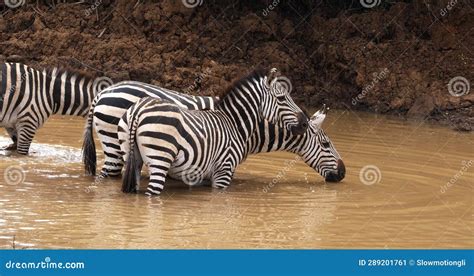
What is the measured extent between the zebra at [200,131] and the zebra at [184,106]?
0.23 m

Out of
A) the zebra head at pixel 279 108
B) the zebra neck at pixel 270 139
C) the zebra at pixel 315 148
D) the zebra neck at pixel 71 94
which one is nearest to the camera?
the zebra head at pixel 279 108

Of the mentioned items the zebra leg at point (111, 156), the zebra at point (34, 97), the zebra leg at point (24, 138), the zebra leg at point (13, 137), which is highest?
the zebra leg at point (111, 156)

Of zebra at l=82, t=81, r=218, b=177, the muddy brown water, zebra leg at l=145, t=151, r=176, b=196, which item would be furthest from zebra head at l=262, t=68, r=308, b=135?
zebra leg at l=145, t=151, r=176, b=196

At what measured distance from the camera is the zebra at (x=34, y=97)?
1288cm

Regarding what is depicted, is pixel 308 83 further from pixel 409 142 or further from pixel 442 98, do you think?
pixel 409 142

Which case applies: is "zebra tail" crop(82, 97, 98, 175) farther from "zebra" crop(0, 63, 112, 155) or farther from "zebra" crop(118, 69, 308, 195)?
"zebra" crop(0, 63, 112, 155)

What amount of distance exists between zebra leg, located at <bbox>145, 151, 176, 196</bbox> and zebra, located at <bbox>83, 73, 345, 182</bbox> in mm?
1004

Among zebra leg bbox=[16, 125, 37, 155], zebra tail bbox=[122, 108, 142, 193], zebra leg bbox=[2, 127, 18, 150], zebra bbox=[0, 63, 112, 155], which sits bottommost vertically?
zebra leg bbox=[2, 127, 18, 150]

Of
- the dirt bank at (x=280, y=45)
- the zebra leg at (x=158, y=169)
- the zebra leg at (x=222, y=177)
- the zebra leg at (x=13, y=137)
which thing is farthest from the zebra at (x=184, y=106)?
the dirt bank at (x=280, y=45)

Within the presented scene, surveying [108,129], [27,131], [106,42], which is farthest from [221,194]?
[106,42]

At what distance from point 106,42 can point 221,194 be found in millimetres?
9226

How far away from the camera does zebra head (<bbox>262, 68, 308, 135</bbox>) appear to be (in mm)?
11680

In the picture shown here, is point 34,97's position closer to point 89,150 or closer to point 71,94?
point 71,94

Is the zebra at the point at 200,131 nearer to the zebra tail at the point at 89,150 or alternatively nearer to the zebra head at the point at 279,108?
the zebra head at the point at 279,108
